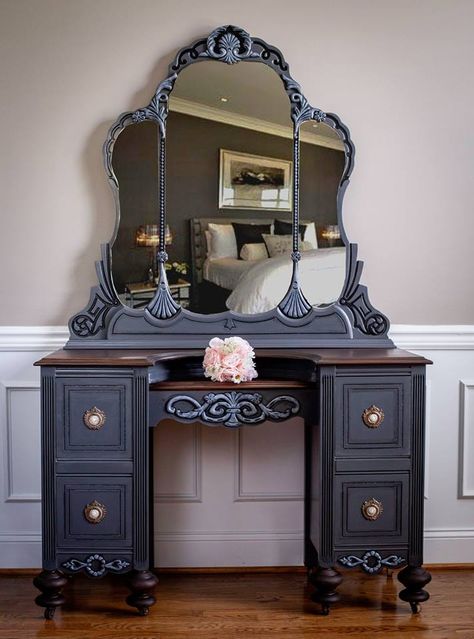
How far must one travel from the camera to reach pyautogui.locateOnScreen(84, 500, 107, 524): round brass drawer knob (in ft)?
8.52

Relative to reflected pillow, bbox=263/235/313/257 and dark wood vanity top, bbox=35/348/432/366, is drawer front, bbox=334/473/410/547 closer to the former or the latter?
dark wood vanity top, bbox=35/348/432/366

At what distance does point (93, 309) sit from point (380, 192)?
1299mm

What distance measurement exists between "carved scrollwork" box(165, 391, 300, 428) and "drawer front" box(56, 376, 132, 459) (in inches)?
7.1

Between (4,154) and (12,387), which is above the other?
(4,154)

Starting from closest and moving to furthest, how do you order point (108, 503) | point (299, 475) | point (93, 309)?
1. point (108, 503)
2. point (93, 309)
3. point (299, 475)

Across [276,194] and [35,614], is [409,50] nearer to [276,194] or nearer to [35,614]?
[276,194]

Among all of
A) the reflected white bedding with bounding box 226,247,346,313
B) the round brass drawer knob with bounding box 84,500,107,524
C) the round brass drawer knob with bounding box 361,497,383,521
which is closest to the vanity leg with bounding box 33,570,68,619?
the round brass drawer knob with bounding box 84,500,107,524

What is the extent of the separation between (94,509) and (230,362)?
2.32 feet

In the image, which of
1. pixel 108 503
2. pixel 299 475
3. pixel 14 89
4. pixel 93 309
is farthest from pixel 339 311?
pixel 14 89

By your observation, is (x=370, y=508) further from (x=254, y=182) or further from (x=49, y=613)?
(x=254, y=182)

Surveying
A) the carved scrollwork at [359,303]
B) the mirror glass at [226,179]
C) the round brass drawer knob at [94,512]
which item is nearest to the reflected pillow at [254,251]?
the mirror glass at [226,179]

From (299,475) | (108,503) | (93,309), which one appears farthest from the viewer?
(299,475)

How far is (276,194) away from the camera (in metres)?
3.04

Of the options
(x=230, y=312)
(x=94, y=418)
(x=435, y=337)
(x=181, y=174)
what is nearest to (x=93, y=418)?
(x=94, y=418)
